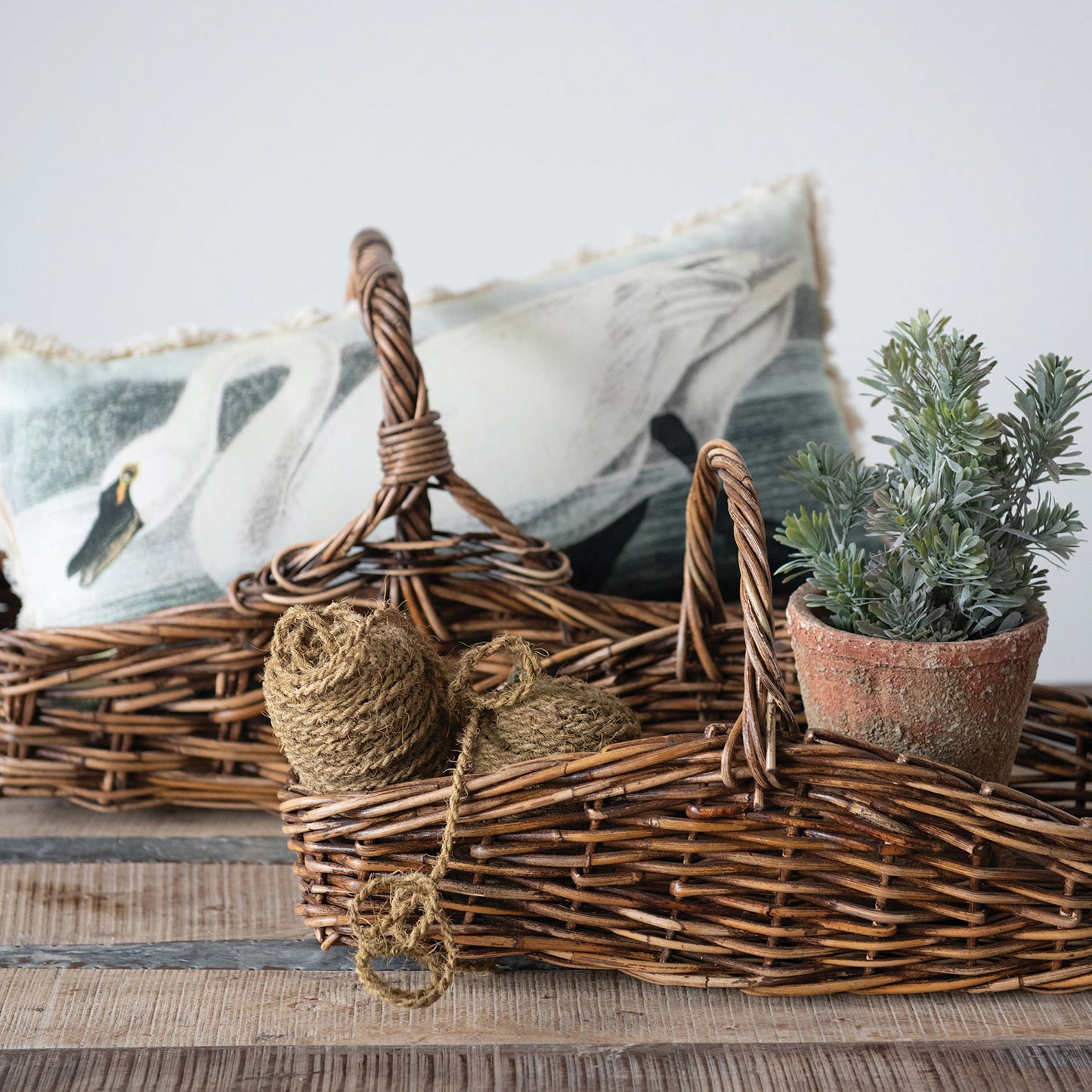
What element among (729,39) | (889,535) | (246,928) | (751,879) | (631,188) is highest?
(729,39)

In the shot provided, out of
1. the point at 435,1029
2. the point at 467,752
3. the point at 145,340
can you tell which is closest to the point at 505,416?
the point at 145,340

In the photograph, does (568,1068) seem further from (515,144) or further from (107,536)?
(515,144)

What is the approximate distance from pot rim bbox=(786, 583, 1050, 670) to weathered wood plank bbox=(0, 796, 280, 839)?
1.49 feet

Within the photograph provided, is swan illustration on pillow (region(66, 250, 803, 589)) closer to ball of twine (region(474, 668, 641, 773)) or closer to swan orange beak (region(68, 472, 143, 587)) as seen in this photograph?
swan orange beak (region(68, 472, 143, 587))

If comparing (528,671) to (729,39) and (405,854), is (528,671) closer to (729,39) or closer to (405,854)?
(405,854)

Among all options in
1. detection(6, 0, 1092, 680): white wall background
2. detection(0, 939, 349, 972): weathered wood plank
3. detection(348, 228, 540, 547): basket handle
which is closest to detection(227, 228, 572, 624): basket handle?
detection(348, 228, 540, 547): basket handle

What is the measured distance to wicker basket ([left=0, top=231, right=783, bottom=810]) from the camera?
2.65 feet

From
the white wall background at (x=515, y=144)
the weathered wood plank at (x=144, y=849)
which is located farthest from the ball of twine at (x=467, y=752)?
the white wall background at (x=515, y=144)

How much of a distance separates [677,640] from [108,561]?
473 mm

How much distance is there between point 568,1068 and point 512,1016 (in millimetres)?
52

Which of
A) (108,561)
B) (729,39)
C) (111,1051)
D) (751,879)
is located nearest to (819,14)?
(729,39)

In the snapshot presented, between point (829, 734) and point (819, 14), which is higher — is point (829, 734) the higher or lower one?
the lower one

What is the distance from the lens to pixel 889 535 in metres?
0.67

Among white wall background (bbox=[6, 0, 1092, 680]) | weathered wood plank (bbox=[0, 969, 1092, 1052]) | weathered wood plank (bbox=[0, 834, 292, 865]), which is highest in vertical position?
white wall background (bbox=[6, 0, 1092, 680])
